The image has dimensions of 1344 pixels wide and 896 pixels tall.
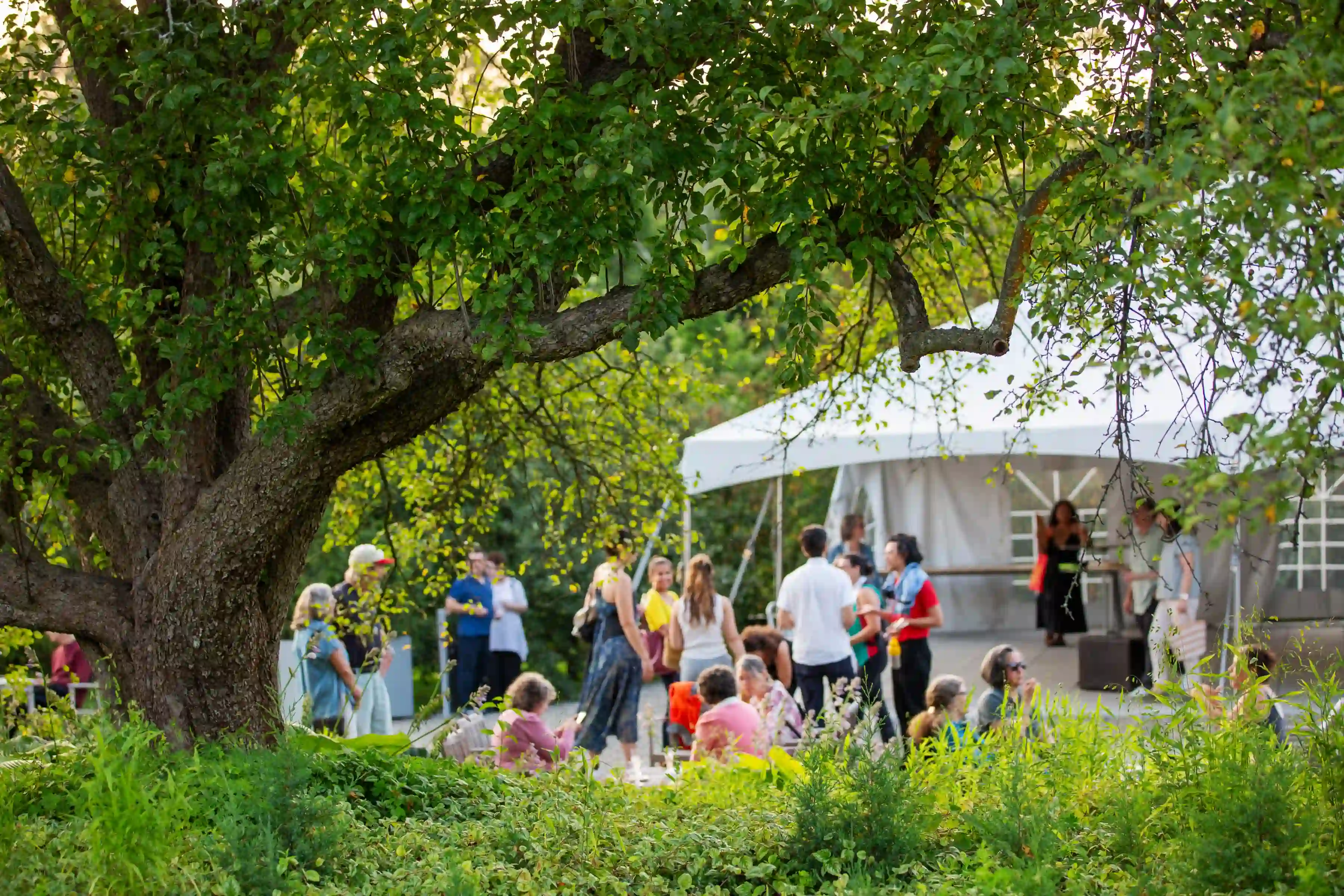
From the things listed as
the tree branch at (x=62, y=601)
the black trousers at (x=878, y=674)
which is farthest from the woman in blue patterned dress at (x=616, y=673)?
the tree branch at (x=62, y=601)

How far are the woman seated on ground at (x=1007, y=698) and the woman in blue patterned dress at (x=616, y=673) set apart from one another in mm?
2379

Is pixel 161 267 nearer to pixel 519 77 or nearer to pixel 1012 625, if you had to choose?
pixel 519 77

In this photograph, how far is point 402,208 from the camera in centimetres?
459

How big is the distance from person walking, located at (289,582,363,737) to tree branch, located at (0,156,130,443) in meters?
3.03

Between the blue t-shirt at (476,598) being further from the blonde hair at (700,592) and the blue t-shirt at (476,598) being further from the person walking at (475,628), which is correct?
the blonde hair at (700,592)

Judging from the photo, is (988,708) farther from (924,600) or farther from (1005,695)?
(924,600)

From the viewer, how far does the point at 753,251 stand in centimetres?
466

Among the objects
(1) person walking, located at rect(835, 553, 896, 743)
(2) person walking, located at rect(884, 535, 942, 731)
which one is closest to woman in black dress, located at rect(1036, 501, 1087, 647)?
(1) person walking, located at rect(835, 553, 896, 743)

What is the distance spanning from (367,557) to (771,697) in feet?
9.73

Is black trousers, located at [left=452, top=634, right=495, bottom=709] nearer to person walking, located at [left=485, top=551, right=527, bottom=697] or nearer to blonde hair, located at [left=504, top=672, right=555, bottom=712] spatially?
person walking, located at [left=485, top=551, right=527, bottom=697]

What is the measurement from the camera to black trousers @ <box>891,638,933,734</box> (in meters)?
9.25

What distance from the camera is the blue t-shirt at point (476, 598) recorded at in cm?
1073

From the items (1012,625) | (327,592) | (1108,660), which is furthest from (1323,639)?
(327,592)

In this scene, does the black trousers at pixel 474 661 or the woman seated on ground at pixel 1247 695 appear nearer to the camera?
the woman seated on ground at pixel 1247 695
